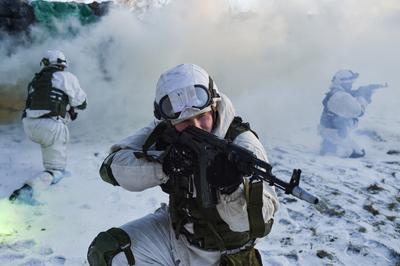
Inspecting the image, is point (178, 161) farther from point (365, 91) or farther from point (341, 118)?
point (365, 91)

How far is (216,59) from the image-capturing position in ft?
31.4

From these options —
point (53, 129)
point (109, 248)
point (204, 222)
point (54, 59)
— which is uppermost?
point (54, 59)

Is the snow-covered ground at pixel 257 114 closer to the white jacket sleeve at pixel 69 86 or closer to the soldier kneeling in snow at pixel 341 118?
the soldier kneeling in snow at pixel 341 118

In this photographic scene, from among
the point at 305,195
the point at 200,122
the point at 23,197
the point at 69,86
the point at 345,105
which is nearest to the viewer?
the point at 305,195

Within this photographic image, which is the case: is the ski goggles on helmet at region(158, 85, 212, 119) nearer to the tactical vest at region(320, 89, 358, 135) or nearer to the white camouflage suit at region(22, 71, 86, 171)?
the white camouflage suit at region(22, 71, 86, 171)

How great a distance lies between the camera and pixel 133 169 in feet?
7.70

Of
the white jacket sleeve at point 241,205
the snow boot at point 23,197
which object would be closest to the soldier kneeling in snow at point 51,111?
the snow boot at point 23,197

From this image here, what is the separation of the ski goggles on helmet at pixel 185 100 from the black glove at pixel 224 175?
0.38m

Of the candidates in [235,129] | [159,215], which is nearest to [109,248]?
[159,215]

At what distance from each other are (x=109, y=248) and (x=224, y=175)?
91cm

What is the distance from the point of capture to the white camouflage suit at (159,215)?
85.4 inches

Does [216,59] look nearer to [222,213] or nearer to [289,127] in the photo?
[289,127]

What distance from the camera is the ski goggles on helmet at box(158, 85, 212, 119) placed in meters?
2.25

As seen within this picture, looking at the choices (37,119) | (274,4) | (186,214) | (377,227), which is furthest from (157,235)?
(274,4)
